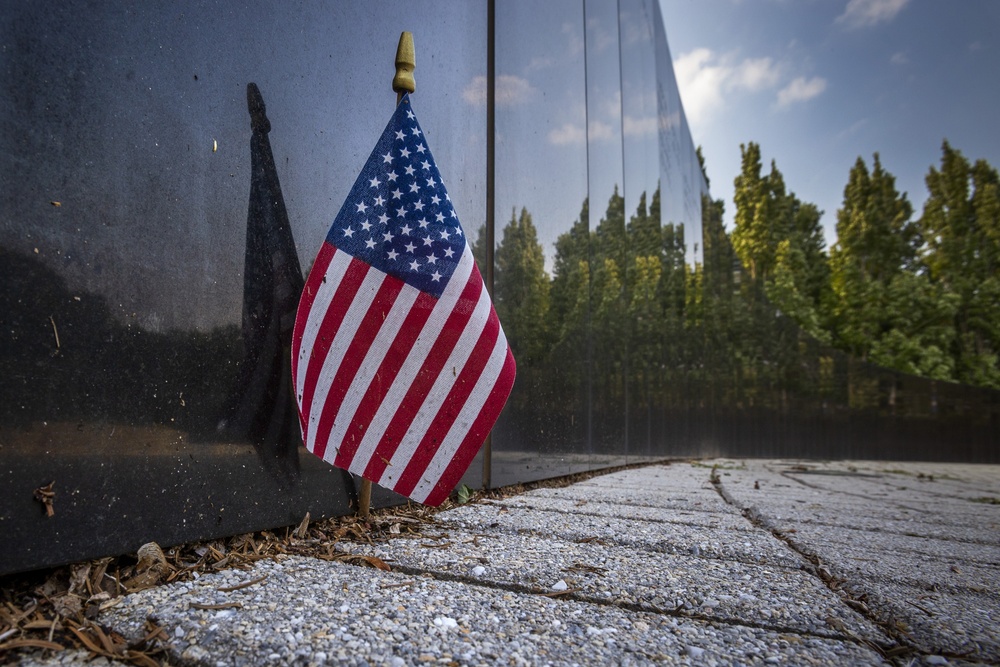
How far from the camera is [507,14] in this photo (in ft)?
7.55

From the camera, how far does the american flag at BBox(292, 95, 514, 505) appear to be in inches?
47.5

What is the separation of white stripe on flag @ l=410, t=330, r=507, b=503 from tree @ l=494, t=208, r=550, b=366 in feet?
2.68

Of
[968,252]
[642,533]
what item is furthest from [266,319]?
[968,252]

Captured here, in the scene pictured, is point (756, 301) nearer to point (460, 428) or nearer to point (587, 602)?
point (460, 428)

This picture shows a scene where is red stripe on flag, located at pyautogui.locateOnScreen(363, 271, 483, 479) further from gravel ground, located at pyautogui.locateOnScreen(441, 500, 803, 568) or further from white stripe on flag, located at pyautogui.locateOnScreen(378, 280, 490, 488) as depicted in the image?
gravel ground, located at pyautogui.locateOnScreen(441, 500, 803, 568)

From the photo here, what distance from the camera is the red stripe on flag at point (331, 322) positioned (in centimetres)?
119

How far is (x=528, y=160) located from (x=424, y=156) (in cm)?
124

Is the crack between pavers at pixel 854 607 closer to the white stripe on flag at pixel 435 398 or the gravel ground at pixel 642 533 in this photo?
the gravel ground at pixel 642 533

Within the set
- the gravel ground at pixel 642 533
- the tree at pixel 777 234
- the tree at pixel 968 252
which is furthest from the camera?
the tree at pixel 777 234

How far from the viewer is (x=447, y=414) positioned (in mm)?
1271

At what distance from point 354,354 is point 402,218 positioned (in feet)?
1.05

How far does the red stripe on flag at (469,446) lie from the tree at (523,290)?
2.69 feet

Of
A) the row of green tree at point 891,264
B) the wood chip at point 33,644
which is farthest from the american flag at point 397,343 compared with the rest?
the row of green tree at point 891,264

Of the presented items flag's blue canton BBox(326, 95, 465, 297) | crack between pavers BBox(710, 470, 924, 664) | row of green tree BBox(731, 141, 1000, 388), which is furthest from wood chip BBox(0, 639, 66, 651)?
row of green tree BBox(731, 141, 1000, 388)
